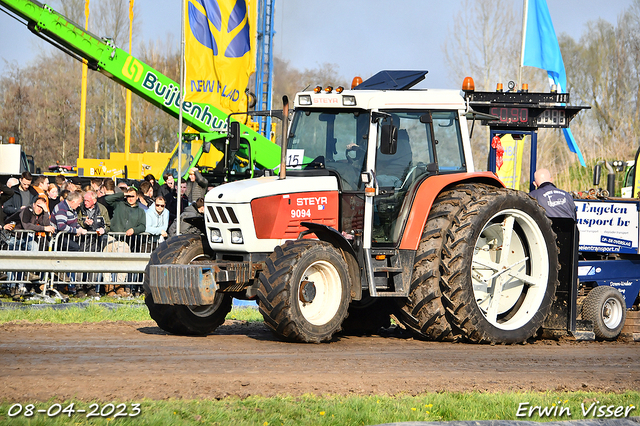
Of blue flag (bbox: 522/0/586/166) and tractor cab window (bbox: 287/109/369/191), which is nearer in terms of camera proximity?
tractor cab window (bbox: 287/109/369/191)

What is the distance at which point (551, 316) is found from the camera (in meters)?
9.16

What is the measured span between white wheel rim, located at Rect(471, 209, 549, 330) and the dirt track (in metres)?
0.54

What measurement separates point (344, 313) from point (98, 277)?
21.3 feet

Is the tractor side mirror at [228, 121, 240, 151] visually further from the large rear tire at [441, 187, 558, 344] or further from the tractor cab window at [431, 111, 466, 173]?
the large rear tire at [441, 187, 558, 344]

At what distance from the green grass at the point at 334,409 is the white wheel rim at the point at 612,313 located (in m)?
4.71

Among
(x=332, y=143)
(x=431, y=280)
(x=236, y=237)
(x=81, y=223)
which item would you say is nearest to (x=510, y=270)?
(x=431, y=280)

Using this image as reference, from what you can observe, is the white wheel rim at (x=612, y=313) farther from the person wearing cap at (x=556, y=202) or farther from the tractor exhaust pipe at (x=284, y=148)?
the tractor exhaust pipe at (x=284, y=148)

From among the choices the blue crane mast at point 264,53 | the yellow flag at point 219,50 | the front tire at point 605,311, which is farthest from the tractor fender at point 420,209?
the blue crane mast at point 264,53

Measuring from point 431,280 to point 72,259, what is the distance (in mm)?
6584

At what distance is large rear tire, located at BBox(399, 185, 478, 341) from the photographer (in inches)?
307

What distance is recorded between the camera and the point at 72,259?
11883 millimetres

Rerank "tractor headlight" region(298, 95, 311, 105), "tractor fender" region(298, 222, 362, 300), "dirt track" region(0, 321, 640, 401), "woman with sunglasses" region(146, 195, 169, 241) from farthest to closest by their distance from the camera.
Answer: "woman with sunglasses" region(146, 195, 169, 241) < "tractor headlight" region(298, 95, 311, 105) < "tractor fender" region(298, 222, 362, 300) < "dirt track" region(0, 321, 640, 401)

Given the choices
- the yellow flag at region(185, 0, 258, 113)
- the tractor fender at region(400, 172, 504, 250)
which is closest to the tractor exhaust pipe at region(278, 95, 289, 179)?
the tractor fender at region(400, 172, 504, 250)

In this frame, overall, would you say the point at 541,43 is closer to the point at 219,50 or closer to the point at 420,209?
the point at 219,50
